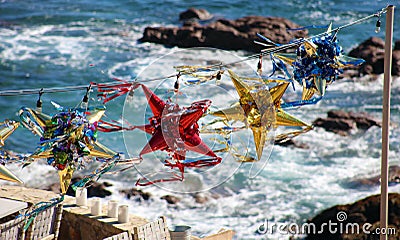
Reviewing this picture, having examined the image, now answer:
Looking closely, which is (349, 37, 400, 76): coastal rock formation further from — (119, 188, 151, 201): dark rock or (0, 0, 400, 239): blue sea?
(119, 188, 151, 201): dark rock

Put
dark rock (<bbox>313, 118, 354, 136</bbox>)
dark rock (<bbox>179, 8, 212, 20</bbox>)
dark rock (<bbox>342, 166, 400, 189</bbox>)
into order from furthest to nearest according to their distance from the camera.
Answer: dark rock (<bbox>179, 8, 212, 20</bbox>)
dark rock (<bbox>313, 118, 354, 136</bbox>)
dark rock (<bbox>342, 166, 400, 189</bbox>)

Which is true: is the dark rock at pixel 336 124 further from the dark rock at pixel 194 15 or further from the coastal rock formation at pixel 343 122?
the dark rock at pixel 194 15

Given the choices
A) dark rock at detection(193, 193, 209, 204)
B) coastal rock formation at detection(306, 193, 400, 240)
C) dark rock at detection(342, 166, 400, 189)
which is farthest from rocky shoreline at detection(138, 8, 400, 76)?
coastal rock formation at detection(306, 193, 400, 240)

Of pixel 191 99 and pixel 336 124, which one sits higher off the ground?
pixel 191 99

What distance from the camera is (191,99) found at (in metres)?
3.46

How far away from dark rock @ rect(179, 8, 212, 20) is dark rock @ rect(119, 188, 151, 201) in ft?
40.4

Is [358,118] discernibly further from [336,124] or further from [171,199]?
[171,199]

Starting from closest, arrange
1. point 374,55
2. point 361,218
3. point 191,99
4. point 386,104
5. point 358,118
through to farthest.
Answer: point 191,99 < point 386,104 < point 361,218 < point 358,118 < point 374,55

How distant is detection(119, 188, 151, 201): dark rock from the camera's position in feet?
34.2

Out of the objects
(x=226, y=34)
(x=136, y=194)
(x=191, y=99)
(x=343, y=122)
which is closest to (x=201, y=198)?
(x=136, y=194)

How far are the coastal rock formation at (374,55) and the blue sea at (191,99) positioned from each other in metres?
0.37

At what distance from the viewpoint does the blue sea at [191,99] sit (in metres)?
3.46

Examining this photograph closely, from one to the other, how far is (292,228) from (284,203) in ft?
3.73

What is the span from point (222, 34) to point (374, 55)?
14.7ft
